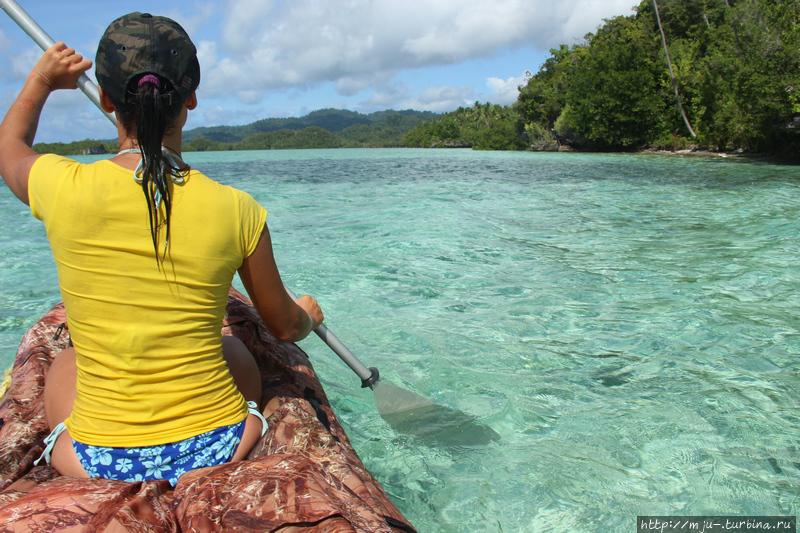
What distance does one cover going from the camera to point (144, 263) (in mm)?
1320

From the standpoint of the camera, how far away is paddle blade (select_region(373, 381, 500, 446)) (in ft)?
9.72

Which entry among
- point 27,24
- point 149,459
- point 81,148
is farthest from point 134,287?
point 81,148

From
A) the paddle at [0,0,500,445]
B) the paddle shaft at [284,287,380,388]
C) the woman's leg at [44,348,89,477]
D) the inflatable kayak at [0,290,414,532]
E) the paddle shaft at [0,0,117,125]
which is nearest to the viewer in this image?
the inflatable kayak at [0,290,414,532]

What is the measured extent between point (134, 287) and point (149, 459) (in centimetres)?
38

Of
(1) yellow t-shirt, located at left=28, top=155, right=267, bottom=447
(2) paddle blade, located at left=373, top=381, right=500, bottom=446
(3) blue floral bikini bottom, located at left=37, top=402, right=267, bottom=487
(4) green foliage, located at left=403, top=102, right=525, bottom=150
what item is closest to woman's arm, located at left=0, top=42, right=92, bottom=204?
(1) yellow t-shirt, located at left=28, top=155, right=267, bottom=447

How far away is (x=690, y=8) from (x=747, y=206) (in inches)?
1368

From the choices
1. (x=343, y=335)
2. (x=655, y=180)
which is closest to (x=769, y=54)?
(x=655, y=180)

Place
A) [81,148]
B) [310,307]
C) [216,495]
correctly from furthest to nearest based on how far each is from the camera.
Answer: [81,148] → [310,307] → [216,495]

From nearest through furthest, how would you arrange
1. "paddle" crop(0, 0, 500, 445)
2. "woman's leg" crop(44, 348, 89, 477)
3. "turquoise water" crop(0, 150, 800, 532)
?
"woman's leg" crop(44, 348, 89, 477), "turquoise water" crop(0, 150, 800, 532), "paddle" crop(0, 0, 500, 445)

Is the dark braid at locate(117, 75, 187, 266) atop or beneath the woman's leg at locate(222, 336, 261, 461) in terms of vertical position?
atop

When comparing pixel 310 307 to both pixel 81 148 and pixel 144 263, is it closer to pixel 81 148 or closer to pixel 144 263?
pixel 144 263

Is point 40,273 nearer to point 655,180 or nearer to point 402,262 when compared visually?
point 402,262

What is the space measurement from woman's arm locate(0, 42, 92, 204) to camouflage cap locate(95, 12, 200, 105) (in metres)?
0.29

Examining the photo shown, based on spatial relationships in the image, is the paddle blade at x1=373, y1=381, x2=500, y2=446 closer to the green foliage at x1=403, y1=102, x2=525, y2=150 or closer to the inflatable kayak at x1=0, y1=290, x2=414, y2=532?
the inflatable kayak at x1=0, y1=290, x2=414, y2=532
